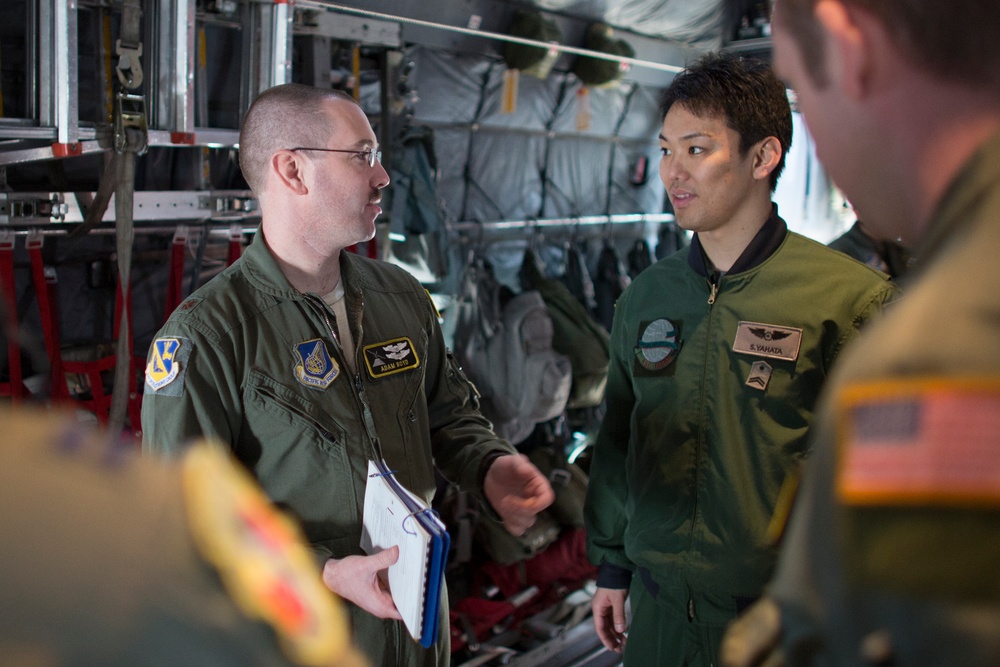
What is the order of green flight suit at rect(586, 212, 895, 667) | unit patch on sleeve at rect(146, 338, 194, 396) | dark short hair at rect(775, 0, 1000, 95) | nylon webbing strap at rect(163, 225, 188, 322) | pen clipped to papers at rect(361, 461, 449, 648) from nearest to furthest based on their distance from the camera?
dark short hair at rect(775, 0, 1000, 95), pen clipped to papers at rect(361, 461, 449, 648), unit patch on sleeve at rect(146, 338, 194, 396), green flight suit at rect(586, 212, 895, 667), nylon webbing strap at rect(163, 225, 188, 322)

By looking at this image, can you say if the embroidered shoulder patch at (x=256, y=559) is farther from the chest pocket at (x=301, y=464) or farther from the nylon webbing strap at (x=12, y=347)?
the nylon webbing strap at (x=12, y=347)

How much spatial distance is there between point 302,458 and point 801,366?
3.98 ft

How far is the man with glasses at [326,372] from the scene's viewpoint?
1.85 meters

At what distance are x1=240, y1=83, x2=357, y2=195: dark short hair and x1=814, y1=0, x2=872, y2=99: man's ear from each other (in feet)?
5.45

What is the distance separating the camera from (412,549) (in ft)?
4.73

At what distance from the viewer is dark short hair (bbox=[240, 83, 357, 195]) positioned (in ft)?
7.20

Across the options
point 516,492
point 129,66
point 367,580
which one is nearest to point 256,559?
point 367,580

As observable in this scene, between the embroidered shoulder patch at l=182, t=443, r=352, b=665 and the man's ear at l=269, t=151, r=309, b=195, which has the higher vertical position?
the man's ear at l=269, t=151, r=309, b=195

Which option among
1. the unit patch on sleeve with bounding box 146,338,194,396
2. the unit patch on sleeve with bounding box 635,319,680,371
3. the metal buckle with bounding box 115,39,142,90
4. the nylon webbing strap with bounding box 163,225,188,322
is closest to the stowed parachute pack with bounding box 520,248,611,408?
the nylon webbing strap with bounding box 163,225,188,322

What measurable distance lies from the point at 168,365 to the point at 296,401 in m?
0.30

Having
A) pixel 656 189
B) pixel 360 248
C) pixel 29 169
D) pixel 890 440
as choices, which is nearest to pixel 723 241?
pixel 890 440

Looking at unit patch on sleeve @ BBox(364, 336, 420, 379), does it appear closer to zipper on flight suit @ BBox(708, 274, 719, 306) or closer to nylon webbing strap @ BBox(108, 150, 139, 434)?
zipper on flight suit @ BBox(708, 274, 719, 306)

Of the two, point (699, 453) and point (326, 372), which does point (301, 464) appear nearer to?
point (326, 372)

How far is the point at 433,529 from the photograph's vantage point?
139cm
